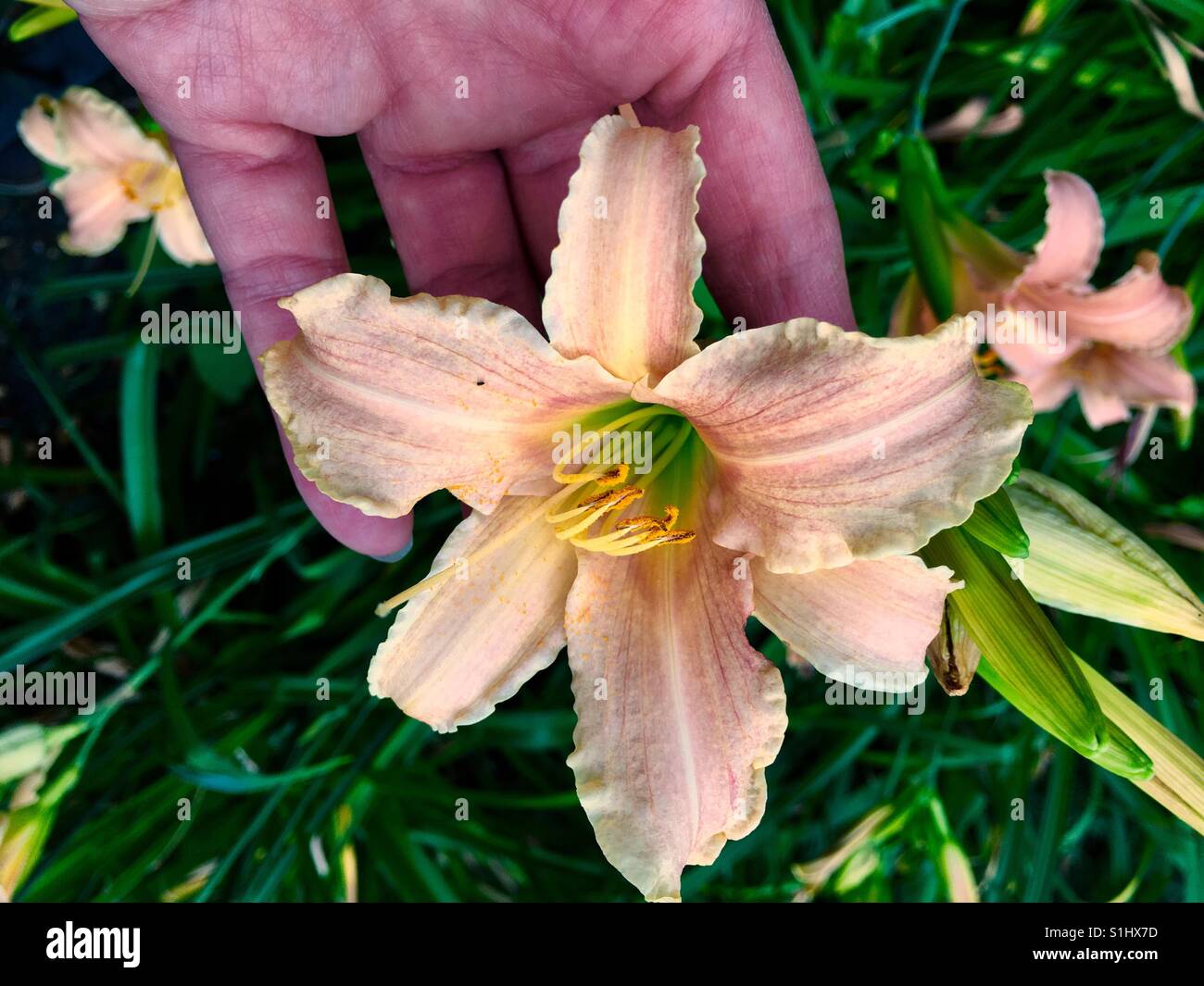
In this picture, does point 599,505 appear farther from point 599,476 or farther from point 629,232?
point 629,232

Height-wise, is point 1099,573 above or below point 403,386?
below

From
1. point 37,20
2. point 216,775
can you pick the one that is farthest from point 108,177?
point 216,775

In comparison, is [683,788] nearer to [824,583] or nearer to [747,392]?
[824,583]

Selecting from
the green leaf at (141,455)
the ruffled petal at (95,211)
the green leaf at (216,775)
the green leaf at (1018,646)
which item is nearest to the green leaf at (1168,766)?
the green leaf at (1018,646)

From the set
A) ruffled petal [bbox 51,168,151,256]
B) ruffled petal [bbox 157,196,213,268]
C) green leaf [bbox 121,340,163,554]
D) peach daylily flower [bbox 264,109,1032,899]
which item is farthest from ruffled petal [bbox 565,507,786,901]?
ruffled petal [bbox 51,168,151,256]

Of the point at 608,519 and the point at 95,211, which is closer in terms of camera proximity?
the point at 608,519

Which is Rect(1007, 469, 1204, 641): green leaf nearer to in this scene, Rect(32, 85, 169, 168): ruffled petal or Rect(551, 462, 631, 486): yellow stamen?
Rect(551, 462, 631, 486): yellow stamen

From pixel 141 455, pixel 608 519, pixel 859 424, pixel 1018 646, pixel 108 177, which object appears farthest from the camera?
pixel 108 177
